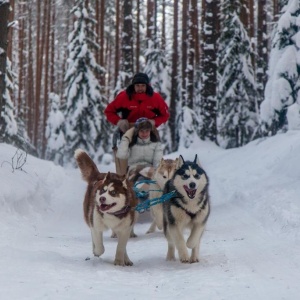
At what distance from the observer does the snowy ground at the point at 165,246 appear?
4.10m

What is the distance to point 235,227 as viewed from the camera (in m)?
7.58

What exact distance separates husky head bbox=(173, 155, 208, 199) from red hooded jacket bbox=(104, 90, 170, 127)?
359cm

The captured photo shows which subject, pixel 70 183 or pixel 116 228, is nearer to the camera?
pixel 116 228

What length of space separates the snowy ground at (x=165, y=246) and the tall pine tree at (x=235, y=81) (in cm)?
741

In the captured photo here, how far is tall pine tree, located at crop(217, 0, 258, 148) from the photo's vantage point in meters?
19.8

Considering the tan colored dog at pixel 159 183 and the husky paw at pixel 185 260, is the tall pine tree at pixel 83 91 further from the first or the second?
the husky paw at pixel 185 260

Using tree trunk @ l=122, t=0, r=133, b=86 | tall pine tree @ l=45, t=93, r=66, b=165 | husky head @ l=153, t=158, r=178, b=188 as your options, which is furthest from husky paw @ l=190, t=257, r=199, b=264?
tall pine tree @ l=45, t=93, r=66, b=165

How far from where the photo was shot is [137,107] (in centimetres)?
920

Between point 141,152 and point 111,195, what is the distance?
11.8 feet

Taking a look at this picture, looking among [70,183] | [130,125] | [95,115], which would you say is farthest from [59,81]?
[130,125]

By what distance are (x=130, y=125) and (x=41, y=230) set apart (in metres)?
2.49

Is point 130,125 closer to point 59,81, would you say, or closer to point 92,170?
point 92,170

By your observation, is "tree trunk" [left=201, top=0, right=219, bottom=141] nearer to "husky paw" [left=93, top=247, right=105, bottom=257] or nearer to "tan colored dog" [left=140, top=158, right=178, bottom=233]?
"tan colored dog" [left=140, top=158, right=178, bottom=233]

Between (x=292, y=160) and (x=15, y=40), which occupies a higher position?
(x=15, y=40)
